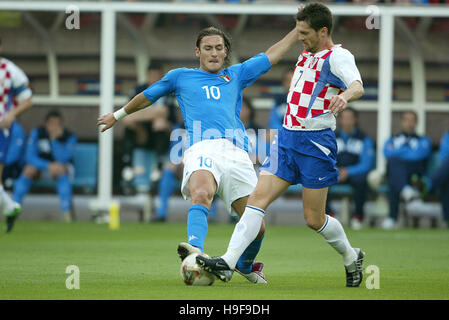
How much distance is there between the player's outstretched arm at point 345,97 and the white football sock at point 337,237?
0.97 meters

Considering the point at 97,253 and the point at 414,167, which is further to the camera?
the point at 414,167

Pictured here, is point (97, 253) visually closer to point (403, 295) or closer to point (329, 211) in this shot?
point (403, 295)

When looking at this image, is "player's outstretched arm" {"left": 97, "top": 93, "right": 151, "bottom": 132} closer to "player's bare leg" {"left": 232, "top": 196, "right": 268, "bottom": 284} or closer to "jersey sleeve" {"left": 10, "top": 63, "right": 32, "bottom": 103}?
"player's bare leg" {"left": 232, "top": 196, "right": 268, "bottom": 284}

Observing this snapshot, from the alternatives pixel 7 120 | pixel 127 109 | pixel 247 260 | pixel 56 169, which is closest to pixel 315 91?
pixel 247 260

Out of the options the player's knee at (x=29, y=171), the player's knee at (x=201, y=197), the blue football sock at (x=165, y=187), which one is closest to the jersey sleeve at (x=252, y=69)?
the player's knee at (x=201, y=197)

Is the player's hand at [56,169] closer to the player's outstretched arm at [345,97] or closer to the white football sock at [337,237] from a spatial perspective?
the white football sock at [337,237]

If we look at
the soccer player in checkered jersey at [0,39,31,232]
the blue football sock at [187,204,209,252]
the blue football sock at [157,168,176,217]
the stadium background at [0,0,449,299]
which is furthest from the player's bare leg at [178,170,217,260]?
the stadium background at [0,0,449,299]

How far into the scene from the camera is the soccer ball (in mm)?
5965

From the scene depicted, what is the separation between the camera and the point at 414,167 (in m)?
13.7

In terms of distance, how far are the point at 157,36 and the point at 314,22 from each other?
9897 mm

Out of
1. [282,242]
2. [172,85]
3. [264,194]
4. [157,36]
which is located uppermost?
[157,36]

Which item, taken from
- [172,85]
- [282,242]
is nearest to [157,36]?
[282,242]

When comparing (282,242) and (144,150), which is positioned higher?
(144,150)

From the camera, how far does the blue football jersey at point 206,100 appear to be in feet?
22.2
